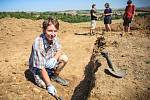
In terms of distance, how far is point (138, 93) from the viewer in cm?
466

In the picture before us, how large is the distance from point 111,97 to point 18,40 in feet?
27.5

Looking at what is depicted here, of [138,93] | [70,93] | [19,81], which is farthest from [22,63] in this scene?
[138,93]

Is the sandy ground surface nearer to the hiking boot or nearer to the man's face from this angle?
→ the hiking boot

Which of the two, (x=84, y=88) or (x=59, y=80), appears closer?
(x=59, y=80)

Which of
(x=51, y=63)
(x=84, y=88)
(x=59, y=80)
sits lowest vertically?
(x=84, y=88)

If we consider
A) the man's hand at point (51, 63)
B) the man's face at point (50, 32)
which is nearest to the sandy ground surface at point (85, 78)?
the man's hand at point (51, 63)

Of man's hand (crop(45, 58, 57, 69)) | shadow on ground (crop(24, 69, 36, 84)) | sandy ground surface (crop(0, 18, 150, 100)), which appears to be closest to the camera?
sandy ground surface (crop(0, 18, 150, 100))

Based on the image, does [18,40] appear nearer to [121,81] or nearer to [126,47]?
[126,47]

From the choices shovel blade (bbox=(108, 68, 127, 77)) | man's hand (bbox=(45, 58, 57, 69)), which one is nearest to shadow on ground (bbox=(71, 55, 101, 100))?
shovel blade (bbox=(108, 68, 127, 77))

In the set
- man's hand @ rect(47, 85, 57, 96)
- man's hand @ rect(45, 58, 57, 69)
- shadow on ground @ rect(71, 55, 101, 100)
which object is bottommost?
shadow on ground @ rect(71, 55, 101, 100)

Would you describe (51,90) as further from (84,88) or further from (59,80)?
(84,88)

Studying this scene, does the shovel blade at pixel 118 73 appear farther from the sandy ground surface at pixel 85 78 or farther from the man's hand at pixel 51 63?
the man's hand at pixel 51 63

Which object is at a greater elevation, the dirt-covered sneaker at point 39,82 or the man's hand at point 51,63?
the man's hand at point 51,63

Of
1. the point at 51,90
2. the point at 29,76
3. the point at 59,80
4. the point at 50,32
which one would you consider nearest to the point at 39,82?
the point at 51,90
